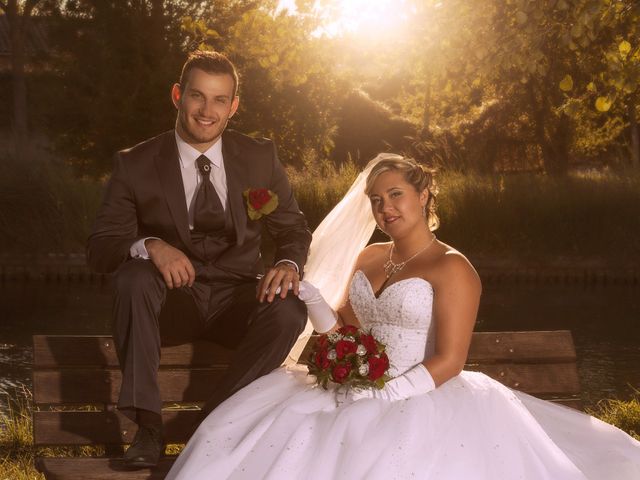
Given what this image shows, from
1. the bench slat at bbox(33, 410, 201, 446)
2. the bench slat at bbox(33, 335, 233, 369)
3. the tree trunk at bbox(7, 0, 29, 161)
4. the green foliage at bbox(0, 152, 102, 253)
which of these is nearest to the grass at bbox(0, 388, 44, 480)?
the bench slat at bbox(33, 410, 201, 446)

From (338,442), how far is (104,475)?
2.68 feet

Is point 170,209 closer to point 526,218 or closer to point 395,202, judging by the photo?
point 395,202

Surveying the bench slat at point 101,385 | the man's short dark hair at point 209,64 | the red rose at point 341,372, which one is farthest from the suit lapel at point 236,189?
the red rose at point 341,372

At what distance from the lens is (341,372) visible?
142 inches

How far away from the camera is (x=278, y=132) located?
856 inches

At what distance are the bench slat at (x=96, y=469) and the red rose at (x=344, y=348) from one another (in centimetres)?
71

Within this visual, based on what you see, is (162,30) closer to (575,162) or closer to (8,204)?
(8,204)

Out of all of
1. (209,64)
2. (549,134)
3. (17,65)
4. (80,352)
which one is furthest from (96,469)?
(17,65)

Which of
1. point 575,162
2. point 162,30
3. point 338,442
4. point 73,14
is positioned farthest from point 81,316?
point 575,162

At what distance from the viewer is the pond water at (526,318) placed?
32.2ft

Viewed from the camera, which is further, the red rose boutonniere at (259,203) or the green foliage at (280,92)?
the green foliage at (280,92)

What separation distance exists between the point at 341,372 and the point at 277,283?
44 centimetres

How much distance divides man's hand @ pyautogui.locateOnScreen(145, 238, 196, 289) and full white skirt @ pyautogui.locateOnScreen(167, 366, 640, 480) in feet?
1.54

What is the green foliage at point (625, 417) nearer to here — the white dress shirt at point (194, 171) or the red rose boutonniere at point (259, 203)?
the red rose boutonniere at point (259, 203)
